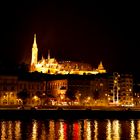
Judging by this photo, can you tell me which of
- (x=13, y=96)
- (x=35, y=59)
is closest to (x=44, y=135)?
(x=13, y=96)

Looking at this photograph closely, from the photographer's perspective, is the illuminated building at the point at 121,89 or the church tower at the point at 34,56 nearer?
the illuminated building at the point at 121,89

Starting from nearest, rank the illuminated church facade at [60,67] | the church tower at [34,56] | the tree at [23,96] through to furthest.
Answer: the tree at [23,96] → the church tower at [34,56] → the illuminated church facade at [60,67]

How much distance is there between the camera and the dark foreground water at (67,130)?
36.6m

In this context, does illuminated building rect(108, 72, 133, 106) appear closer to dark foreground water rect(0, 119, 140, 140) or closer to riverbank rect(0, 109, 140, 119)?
riverbank rect(0, 109, 140, 119)

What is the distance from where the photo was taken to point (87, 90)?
280 ft

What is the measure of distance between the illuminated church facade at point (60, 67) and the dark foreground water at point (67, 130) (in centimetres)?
6028

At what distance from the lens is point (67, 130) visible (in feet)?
135

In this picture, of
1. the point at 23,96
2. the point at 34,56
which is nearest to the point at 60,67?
the point at 34,56

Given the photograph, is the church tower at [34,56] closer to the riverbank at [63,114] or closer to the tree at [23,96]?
the tree at [23,96]

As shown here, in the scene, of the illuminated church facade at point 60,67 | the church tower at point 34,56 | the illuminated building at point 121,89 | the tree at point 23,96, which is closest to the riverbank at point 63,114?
the tree at point 23,96

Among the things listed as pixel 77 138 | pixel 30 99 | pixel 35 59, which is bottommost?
pixel 77 138

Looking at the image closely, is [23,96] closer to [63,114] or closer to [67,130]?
[63,114]

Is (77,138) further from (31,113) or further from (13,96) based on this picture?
(13,96)

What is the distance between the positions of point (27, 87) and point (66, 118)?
30.8 metres
